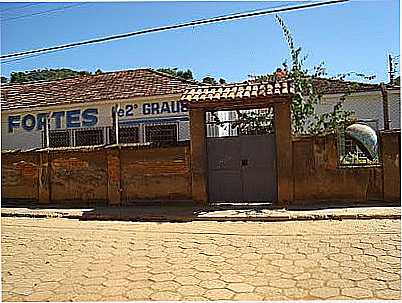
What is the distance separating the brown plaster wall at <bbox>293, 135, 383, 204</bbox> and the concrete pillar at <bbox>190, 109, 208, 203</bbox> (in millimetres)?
2022

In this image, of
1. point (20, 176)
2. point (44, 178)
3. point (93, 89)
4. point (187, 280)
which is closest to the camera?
point (187, 280)

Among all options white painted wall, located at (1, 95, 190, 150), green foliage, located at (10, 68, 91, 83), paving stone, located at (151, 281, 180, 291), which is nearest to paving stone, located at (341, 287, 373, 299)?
paving stone, located at (151, 281, 180, 291)

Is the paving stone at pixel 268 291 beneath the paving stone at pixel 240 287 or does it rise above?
beneath

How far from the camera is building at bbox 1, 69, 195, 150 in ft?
60.6

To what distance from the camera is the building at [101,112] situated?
727 inches

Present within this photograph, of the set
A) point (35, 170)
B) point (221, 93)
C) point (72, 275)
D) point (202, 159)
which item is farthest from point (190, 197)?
point (72, 275)

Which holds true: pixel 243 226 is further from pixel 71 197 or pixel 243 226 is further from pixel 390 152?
pixel 71 197

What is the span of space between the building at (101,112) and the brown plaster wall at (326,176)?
7662 mm

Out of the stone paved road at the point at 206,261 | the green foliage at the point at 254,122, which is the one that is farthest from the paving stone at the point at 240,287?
the green foliage at the point at 254,122

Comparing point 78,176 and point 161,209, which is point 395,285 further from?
point 78,176

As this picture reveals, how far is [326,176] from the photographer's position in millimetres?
10383

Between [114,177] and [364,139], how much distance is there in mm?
6589

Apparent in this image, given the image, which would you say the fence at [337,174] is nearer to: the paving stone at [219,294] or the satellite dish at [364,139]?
the satellite dish at [364,139]

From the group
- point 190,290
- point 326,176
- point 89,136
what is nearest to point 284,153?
point 326,176
